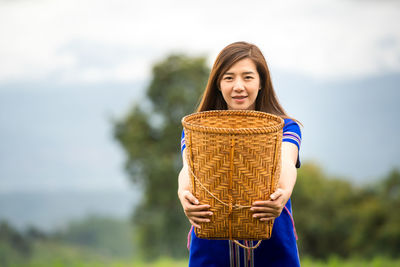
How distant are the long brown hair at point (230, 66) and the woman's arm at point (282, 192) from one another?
11.4 inches

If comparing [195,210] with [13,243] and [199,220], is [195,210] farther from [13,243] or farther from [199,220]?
[13,243]

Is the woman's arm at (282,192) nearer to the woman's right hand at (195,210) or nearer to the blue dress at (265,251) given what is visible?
the blue dress at (265,251)

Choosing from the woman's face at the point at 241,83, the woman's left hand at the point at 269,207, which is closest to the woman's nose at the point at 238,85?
the woman's face at the point at 241,83

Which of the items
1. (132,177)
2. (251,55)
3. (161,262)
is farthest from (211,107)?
(132,177)

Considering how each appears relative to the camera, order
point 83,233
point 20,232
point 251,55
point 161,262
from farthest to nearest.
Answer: point 83,233, point 20,232, point 161,262, point 251,55

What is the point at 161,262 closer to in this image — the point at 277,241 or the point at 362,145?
the point at 277,241

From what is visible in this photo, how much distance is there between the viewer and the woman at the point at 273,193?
2.18 metres

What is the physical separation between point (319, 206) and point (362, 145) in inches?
1159

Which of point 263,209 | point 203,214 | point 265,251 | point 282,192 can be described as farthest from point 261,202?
point 265,251

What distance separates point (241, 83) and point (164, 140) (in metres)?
14.3

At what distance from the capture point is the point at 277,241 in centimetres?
233

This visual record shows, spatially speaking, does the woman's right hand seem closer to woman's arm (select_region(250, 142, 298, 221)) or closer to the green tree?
woman's arm (select_region(250, 142, 298, 221))

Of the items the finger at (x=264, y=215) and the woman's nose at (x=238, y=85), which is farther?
the woman's nose at (x=238, y=85)

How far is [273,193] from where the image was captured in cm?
204
